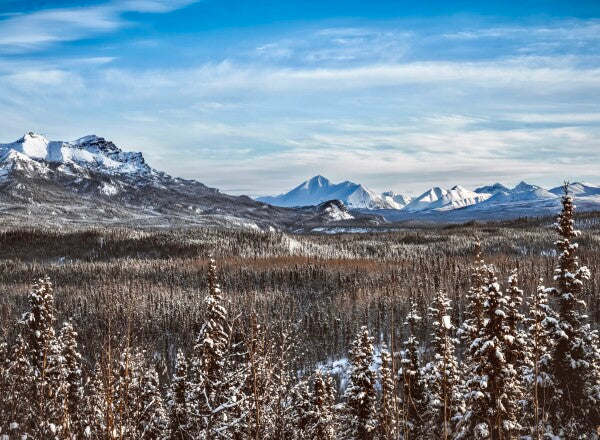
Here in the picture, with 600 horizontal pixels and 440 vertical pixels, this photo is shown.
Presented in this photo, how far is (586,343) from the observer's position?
23641mm

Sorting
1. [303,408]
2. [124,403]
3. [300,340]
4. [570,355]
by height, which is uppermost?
[124,403]

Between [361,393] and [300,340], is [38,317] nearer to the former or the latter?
[361,393]

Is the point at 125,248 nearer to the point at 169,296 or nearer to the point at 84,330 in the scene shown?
the point at 169,296

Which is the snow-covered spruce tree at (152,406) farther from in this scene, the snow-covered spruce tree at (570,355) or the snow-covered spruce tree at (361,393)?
the snow-covered spruce tree at (570,355)

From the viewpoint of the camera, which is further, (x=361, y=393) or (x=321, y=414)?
(x=361, y=393)

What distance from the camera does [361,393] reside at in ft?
86.0

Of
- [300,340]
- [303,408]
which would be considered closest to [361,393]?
[303,408]

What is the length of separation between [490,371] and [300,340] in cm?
858

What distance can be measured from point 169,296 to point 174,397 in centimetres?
8222

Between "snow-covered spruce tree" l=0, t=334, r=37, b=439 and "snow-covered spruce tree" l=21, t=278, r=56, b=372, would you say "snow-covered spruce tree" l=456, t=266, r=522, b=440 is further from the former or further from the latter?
"snow-covered spruce tree" l=21, t=278, r=56, b=372

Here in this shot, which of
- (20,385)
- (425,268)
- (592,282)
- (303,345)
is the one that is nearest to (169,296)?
(303,345)

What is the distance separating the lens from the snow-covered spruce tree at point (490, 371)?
62.6ft

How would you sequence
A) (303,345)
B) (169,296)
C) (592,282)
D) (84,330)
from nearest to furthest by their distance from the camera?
(303,345) → (592,282) → (84,330) → (169,296)

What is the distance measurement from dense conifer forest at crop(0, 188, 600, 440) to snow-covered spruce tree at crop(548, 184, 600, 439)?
0.29 ft
